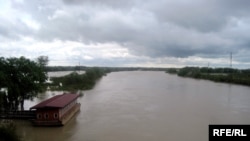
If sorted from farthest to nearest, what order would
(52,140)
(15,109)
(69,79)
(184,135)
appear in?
(69,79) < (15,109) < (184,135) < (52,140)

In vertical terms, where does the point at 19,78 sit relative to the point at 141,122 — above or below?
above

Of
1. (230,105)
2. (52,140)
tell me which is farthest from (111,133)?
(230,105)

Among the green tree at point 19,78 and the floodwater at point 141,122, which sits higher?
the green tree at point 19,78

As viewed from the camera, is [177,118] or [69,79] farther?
[69,79]

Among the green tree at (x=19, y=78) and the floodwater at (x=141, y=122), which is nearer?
the floodwater at (x=141, y=122)

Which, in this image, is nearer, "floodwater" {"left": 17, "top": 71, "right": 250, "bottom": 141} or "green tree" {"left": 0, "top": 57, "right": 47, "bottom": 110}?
"floodwater" {"left": 17, "top": 71, "right": 250, "bottom": 141}

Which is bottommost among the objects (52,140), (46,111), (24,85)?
(52,140)

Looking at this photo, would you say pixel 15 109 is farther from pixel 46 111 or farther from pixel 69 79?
pixel 69 79

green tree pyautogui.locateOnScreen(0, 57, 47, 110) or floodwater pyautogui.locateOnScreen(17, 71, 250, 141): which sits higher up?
green tree pyautogui.locateOnScreen(0, 57, 47, 110)

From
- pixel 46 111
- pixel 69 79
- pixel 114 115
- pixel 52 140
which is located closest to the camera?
pixel 52 140

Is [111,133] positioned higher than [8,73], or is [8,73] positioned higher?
[8,73]

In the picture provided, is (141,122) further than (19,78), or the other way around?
(141,122)
